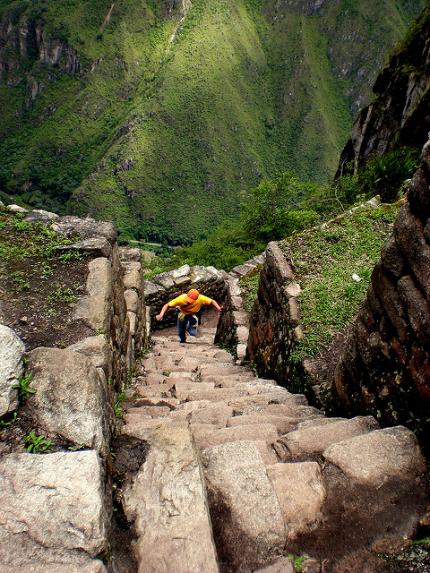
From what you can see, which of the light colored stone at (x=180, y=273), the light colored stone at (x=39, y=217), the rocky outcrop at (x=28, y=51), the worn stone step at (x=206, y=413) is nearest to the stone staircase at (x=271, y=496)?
the worn stone step at (x=206, y=413)

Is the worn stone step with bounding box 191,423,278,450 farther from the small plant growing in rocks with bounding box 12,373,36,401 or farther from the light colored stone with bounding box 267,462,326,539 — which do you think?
the small plant growing in rocks with bounding box 12,373,36,401

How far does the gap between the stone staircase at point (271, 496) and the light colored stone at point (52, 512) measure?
0.23 metres

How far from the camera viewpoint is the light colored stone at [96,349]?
3234 mm

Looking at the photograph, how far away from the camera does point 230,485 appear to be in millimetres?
1959

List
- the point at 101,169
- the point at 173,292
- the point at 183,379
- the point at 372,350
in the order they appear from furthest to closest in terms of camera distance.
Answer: the point at 101,169 → the point at 173,292 → the point at 183,379 → the point at 372,350

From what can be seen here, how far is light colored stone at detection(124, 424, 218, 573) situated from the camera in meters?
1.58

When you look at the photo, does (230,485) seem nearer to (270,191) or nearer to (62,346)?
(62,346)

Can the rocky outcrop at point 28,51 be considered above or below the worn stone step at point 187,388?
above

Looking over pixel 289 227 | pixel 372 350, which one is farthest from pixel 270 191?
pixel 372 350

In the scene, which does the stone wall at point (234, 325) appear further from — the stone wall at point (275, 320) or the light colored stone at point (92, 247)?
the light colored stone at point (92, 247)

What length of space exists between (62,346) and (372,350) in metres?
2.56

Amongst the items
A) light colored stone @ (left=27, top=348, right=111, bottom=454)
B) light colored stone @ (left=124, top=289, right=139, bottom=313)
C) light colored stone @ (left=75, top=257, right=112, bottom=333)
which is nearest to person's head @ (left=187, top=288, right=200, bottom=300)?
light colored stone @ (left=124, top=289, right=139, bottom=313)

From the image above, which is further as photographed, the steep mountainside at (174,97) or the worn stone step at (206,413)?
the steep mountainside at (174,97)

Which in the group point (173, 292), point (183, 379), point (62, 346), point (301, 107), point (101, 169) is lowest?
point (183, 379)
